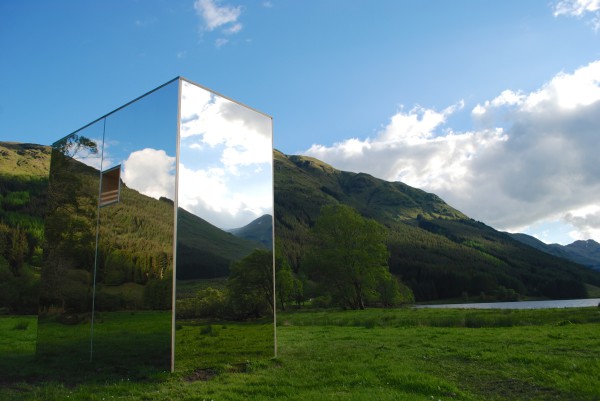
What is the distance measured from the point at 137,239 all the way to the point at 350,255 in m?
38.7

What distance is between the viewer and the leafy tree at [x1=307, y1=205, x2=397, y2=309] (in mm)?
49344

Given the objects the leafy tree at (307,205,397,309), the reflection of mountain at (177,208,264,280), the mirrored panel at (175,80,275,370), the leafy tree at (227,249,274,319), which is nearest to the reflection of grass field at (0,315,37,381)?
the mirrored panel at (175,80,275,370)

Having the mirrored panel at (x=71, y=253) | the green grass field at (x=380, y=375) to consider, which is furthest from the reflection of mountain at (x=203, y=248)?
the mirrored panel at (x=71, y=253)

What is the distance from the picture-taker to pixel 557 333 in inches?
722

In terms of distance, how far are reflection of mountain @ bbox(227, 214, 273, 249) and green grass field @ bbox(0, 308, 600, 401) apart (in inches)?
129

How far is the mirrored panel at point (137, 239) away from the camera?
11.9 metres

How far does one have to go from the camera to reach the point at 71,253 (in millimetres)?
14625

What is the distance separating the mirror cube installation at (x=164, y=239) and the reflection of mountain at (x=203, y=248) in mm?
37

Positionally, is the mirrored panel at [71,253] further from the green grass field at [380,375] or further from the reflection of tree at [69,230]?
the green grass field at [380,375]

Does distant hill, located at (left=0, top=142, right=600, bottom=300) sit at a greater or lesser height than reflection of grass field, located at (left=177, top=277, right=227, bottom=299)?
greater

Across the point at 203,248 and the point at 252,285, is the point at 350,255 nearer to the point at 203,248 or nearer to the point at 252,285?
the point at 252,285

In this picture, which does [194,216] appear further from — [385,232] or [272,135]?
[385,232]

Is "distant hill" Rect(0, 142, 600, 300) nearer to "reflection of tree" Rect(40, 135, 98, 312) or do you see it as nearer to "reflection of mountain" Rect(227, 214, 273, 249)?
"reflection of mountain" Rect(227, 214, 273, 249)

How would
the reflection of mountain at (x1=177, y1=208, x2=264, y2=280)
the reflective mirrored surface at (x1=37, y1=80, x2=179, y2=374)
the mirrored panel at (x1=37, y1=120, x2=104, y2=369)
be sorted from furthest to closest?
the mirrored panel at (x1=37, y1=120, x2=104, y2=369), the reflection of mountain at (x1=177, y1=208, x2=264, y2=280), the reflective mirrored surface at (x1=37, y1=80, x2=179, y2=374)
